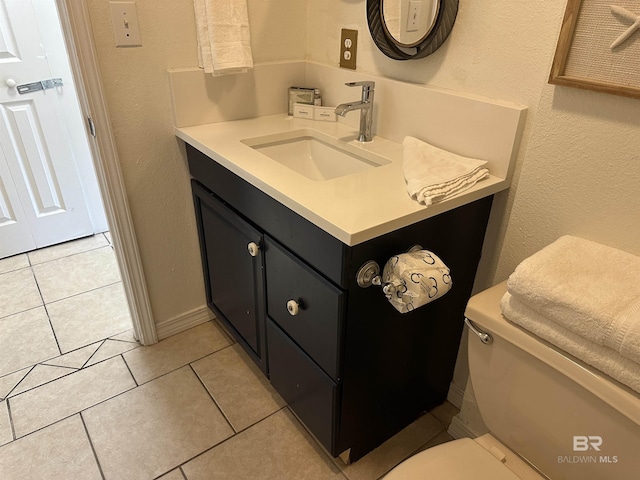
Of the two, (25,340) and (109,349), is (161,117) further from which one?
(25,340)

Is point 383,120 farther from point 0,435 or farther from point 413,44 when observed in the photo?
point 0,435

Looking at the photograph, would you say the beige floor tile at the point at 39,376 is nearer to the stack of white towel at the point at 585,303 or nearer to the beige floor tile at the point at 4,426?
the beige floor tile at the point at 4,426

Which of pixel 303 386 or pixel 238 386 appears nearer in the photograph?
pixel 303 386

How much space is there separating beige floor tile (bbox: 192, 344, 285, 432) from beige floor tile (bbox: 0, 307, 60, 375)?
627mm

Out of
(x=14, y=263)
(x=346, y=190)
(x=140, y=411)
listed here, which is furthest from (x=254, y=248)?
(x=14, y=263)

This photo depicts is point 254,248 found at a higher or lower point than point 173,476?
higher

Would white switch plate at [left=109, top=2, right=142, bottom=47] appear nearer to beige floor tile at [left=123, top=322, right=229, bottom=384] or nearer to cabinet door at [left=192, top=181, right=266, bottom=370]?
cabinet door at [left=192, top=181, right=266, bottom=370]

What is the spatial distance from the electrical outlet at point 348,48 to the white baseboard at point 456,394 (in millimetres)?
1122

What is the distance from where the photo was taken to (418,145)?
50.3 inches

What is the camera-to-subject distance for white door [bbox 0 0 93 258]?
2072 millimetres

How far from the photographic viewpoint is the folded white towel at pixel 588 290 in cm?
73

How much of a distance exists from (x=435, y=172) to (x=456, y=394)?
831 mm

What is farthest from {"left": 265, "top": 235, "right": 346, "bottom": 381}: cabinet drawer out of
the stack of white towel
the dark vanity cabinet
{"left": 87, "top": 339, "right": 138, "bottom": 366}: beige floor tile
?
{"left": 87, "top": 339, "right": 138, "bottom": 366}: beige floor tile

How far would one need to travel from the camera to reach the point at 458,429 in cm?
144
